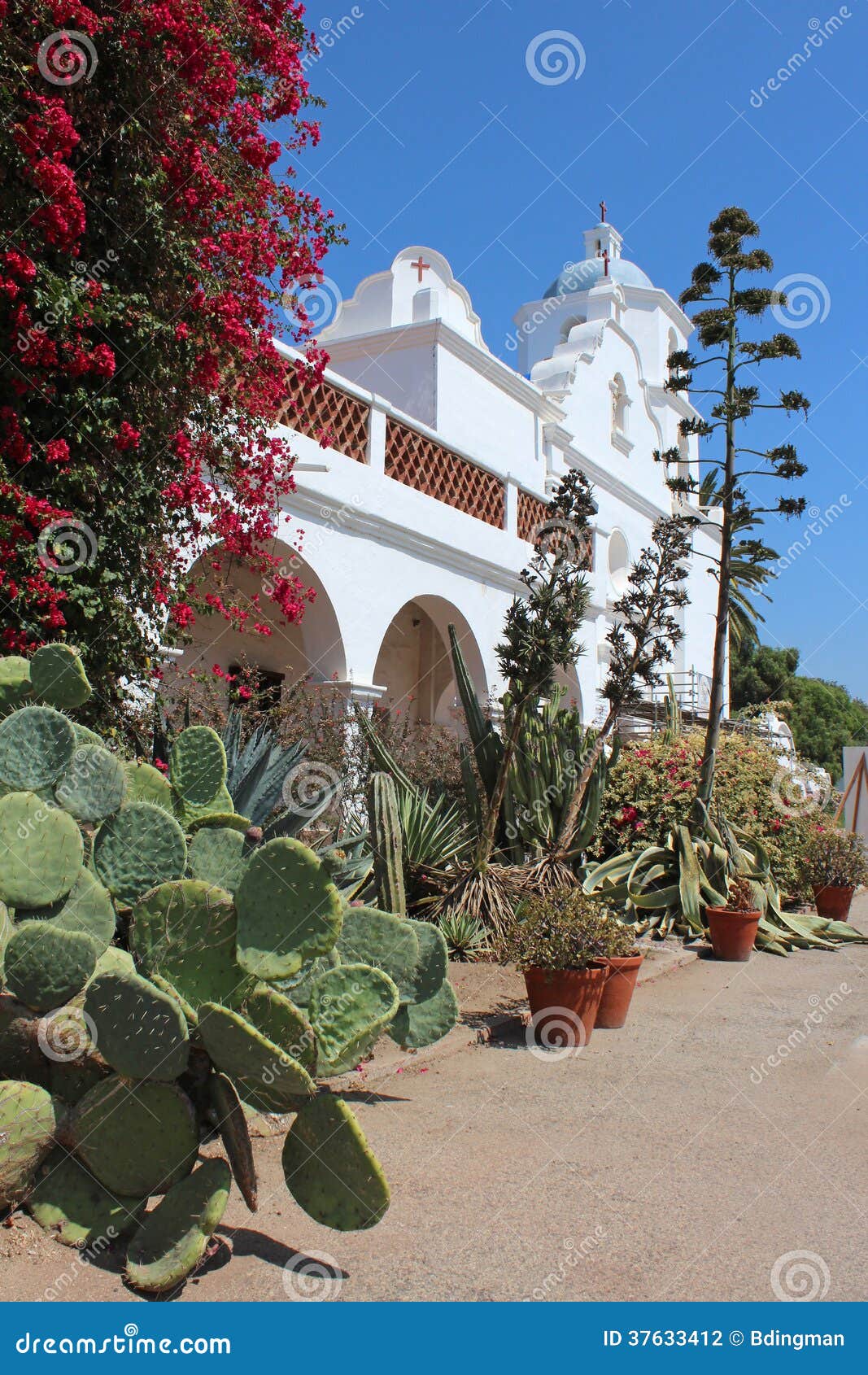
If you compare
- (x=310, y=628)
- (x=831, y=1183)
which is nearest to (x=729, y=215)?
(x=310, y=628)

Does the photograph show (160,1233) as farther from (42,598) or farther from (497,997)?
(497,997)

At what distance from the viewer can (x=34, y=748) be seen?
3783 millimetres

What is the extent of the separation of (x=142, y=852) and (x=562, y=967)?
2.89 m

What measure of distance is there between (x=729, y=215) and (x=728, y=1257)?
344 inches

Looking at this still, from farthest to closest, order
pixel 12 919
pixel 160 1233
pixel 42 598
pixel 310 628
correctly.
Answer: pixel 310 628, pixel 42 598, pixel 12 919, pixel 160 1233

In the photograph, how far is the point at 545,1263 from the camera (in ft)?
10.1

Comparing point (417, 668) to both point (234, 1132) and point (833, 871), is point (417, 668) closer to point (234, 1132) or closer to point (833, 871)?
point (833, 871)

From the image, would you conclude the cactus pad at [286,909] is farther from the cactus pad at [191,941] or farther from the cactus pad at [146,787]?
the cactus pad at [146,787]

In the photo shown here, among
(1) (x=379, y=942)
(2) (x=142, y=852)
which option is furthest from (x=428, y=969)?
(2) (x=142, y=852)

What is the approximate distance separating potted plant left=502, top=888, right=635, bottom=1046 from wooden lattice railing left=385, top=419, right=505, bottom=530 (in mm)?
6369

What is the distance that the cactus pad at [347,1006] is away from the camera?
10.8 feet

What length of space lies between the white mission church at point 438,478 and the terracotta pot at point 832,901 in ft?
14.7

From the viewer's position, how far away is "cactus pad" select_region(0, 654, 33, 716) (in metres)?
4.33

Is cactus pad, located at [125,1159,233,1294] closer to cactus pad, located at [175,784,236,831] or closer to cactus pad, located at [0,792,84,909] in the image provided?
cactus pad, located at [0,792,84,909]
